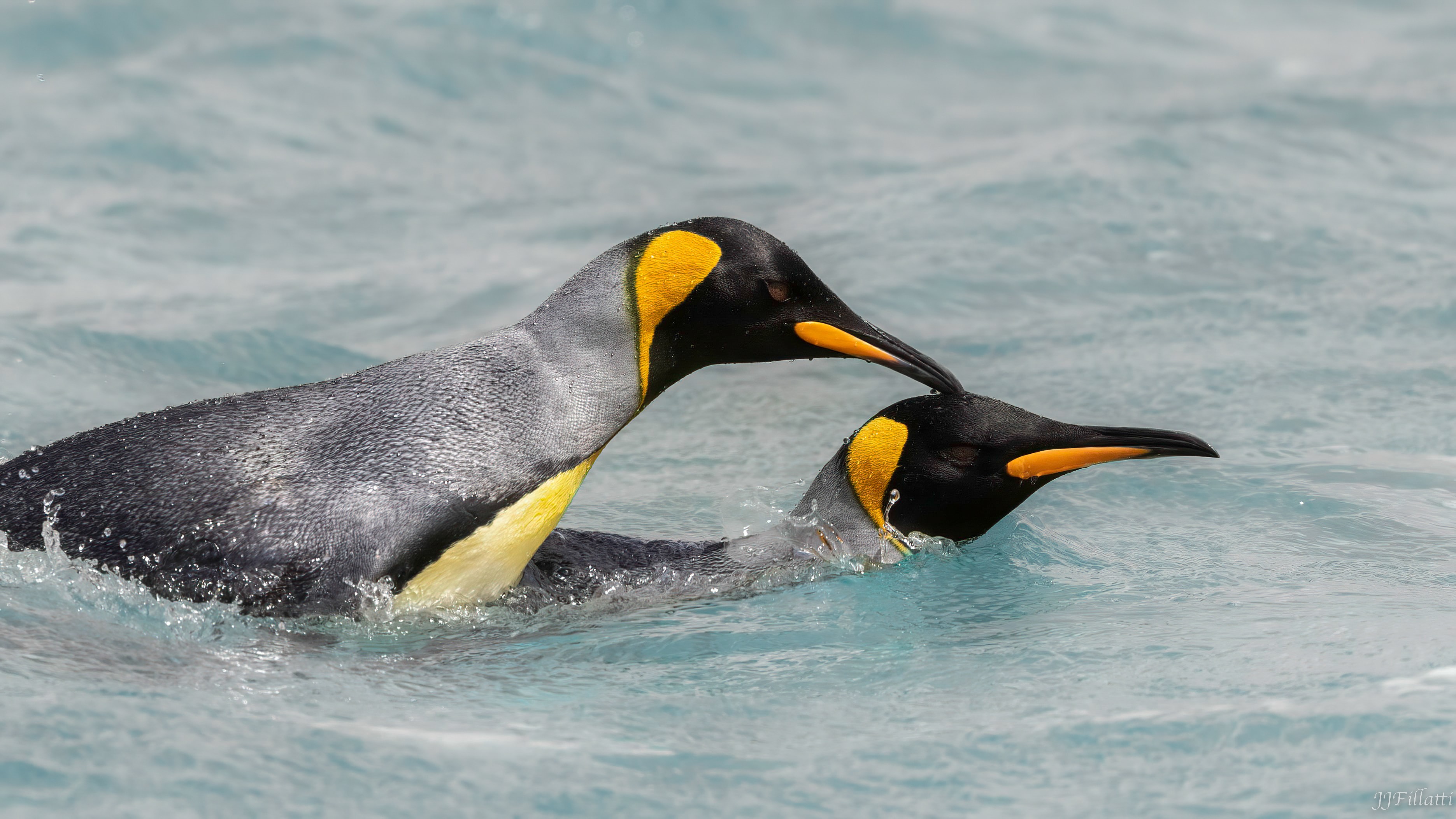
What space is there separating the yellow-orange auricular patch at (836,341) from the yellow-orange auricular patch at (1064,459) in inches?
20.6

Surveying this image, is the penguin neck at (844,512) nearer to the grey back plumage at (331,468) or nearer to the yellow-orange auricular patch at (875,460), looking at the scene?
the yellow-orange auricular patch at (875,460)

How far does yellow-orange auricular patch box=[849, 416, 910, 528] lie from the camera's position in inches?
187

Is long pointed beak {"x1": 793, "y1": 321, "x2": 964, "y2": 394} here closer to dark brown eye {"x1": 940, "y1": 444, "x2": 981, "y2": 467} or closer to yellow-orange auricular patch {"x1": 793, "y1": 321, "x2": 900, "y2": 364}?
yellow-orange auricular patch {"x1": 793, "y1": 321, "x2": 900, "y2": 364}

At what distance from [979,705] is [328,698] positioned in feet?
4.75

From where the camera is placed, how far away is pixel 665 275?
420 centimetres

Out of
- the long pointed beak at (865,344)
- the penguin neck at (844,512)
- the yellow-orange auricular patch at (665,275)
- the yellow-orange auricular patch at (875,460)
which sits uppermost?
the yellow-orange auricular patch at (665,275)

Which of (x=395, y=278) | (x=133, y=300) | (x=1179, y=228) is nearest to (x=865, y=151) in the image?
(x=1179, y=228)

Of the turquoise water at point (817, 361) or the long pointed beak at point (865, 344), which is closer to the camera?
the turquoise water at point (817, 361)

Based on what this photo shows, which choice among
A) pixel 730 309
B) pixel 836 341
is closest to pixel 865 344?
pixel 836 341

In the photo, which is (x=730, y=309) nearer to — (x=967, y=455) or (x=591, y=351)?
(x=591, y=351)

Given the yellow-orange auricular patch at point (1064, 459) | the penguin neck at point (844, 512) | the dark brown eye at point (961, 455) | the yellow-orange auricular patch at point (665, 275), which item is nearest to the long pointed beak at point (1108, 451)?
the yellow-orange auricular patch at point (1064, 459)

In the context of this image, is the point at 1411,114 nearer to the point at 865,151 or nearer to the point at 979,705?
the point at 865,151

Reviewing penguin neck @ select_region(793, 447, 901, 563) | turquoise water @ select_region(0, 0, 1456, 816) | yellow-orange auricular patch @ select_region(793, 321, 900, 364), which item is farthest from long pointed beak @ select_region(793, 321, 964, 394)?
turquoise water @ select_region(0, 0, 1456, 816)

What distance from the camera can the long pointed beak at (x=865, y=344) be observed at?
14.2ft
